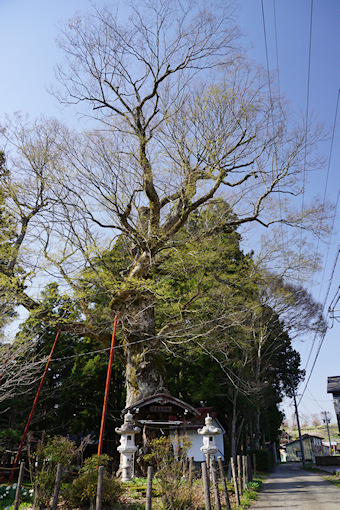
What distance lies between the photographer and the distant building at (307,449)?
51.6 meters

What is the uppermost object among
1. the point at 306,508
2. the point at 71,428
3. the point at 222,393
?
the point at 222,393

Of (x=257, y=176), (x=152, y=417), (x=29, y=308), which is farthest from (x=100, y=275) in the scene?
(x=257, y=176)

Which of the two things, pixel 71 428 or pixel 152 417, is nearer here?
pixel 152 417

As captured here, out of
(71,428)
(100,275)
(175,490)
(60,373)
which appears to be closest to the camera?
(175,490)

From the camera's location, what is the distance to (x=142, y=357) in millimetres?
13148

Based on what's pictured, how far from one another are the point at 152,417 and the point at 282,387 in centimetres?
2232

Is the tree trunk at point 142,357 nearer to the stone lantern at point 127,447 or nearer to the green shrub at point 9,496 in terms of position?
the stone lantern at point 127,447

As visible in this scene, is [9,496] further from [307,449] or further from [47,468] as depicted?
[307,449]

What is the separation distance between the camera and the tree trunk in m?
12.8

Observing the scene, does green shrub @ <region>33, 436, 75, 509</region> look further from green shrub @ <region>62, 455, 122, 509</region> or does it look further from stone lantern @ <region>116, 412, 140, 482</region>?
stone lantern @ <region>116, 412, 140, 482</region>

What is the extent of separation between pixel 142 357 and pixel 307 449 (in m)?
51.7

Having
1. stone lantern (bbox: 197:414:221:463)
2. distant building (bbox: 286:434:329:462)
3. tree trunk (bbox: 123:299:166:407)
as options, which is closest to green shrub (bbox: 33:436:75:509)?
stone lantern (bbox: 197:414:221:463)

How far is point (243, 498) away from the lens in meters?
9.32

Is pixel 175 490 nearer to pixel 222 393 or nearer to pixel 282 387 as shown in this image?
pixel 222 393
